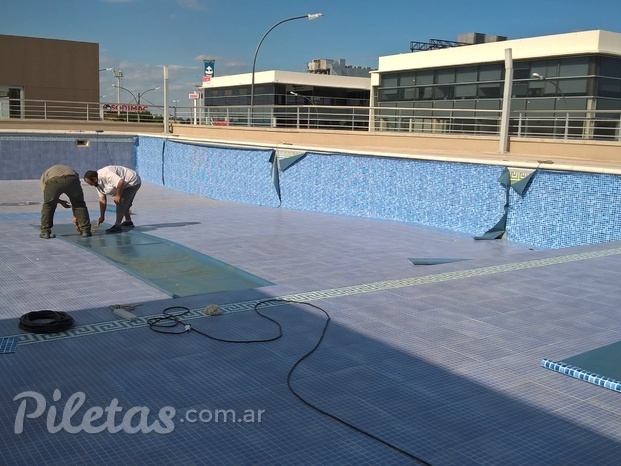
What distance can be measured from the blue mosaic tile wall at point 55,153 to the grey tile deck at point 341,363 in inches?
467

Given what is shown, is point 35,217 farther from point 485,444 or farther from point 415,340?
point 485,444

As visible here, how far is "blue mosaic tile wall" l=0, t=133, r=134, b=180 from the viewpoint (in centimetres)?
1853

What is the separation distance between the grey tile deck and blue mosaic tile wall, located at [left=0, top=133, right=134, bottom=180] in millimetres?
11859

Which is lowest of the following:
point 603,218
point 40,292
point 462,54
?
point 40,292

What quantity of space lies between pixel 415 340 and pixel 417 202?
23.9ft

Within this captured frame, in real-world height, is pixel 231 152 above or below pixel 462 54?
below

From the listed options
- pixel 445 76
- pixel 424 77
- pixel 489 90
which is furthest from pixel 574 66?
pixel 424 77

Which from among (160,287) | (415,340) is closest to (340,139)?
(160,287)

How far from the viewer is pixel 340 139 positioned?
1820cm

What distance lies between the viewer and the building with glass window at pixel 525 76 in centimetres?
2327

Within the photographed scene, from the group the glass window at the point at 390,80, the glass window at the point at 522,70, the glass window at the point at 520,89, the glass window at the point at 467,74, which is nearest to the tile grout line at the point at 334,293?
the glass window at the point at 520,89

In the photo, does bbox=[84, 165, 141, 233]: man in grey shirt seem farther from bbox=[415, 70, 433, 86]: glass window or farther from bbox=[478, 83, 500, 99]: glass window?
bbox=[415, 70, 433, 86]: glass window

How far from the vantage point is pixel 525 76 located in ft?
84.5

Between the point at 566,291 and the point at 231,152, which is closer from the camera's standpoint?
the point at 566,291
